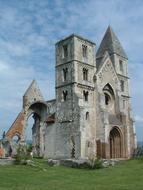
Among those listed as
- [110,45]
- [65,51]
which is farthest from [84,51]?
[110,45]

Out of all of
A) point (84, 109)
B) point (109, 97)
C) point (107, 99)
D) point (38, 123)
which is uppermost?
point (109, 97)

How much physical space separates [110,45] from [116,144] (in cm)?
1509

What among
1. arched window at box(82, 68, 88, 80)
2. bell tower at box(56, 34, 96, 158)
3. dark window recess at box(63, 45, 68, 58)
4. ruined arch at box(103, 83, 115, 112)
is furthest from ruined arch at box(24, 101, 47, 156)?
arched window at box(82, 68, 88, 80)

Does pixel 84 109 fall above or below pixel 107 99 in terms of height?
below

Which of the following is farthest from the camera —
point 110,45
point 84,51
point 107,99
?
point 110,45

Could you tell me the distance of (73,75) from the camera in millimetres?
38125

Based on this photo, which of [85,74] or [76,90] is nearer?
[76,90]

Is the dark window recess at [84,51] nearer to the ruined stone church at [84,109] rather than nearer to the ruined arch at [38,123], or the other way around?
the ruined stone church at [84,109]

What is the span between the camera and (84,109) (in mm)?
37406

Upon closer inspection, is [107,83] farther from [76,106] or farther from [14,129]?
[14,129]

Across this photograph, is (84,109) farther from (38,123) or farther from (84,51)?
(38,123)

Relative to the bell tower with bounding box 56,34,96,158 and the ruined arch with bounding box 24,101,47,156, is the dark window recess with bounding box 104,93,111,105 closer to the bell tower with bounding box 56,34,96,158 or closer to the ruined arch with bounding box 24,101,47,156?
the bell tower with bounding box 56,34,96,158

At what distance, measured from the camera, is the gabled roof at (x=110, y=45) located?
46.7 m

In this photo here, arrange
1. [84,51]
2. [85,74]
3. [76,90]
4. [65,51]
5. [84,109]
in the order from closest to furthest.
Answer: [84,109] < [76,90] < [85,74] < [84,51] < [65,51]
